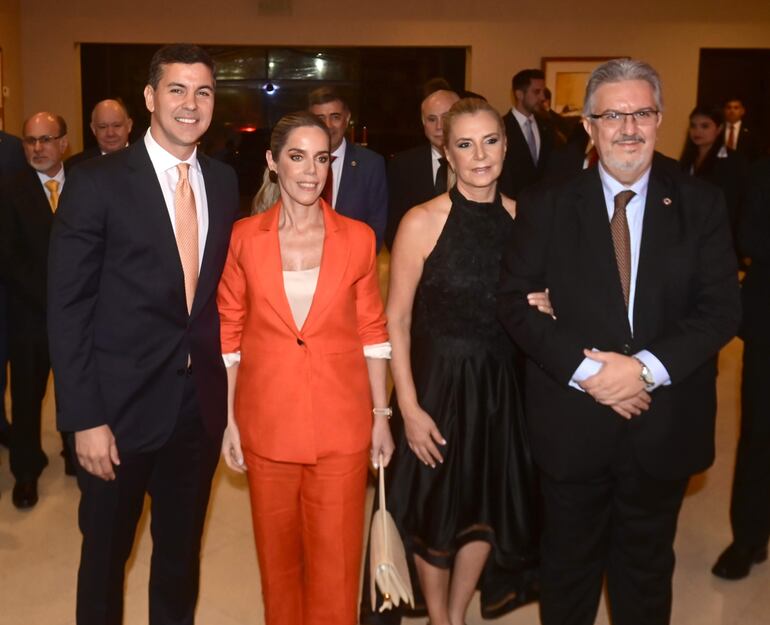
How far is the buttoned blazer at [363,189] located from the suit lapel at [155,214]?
1.97 metres

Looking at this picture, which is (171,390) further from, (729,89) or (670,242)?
(729,89)

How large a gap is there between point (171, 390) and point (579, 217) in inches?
48.8

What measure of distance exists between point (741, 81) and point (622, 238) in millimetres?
11413

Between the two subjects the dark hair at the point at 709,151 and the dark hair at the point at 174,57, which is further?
the dark hair at the point at 709,151

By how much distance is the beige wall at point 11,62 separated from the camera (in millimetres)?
11203

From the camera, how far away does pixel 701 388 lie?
2473 millimetres

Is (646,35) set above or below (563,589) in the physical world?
above

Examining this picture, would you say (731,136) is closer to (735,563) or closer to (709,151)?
(709,151)

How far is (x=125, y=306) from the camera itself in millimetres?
2361

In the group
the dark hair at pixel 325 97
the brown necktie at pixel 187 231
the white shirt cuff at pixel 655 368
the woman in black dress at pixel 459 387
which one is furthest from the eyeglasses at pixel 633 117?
the dark hair at pixel 325 97

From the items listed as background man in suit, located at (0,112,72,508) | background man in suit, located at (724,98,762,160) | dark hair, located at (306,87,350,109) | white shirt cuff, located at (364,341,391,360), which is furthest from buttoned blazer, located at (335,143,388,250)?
background man in suit, located at (724,98,762,160)

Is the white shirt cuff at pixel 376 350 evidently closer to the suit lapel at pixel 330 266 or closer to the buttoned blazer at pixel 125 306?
the suit lapel at pixel 330 266

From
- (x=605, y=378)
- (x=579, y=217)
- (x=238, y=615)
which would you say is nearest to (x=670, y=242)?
(x=579, y=217)

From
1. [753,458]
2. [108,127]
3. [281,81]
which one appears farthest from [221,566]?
[281,81]
